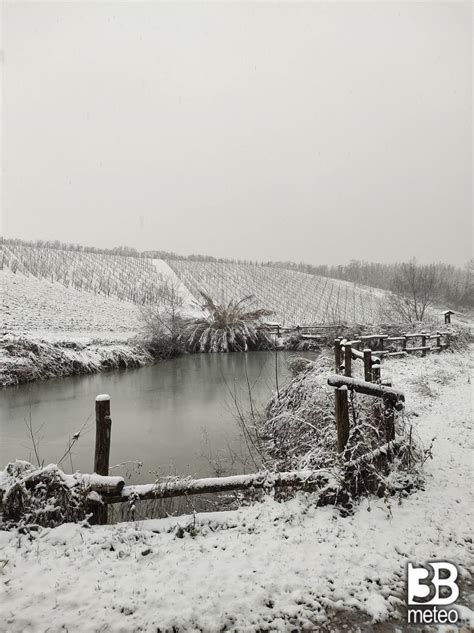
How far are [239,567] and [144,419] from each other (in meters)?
7.04

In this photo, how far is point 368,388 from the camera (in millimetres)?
4324

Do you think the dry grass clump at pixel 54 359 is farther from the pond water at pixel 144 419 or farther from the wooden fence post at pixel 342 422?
the wooden fence post at pixel 342 422

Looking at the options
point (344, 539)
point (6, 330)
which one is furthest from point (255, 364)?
point (344, 539)

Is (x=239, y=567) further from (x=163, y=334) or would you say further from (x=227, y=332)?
(x=227, y=332)

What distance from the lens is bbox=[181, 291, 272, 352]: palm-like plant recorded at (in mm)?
21250

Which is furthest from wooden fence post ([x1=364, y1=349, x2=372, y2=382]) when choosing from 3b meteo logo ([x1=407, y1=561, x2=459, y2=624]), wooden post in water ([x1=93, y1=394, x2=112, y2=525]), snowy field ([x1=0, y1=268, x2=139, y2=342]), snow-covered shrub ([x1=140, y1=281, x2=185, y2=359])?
snow-covered shrub ([x1=140, y1=281, x2=185, y2=359])

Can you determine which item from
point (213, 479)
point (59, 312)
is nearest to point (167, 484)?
point (213, 479)

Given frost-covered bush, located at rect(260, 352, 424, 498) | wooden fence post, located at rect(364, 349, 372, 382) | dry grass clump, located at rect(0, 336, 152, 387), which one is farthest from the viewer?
dry grass clump, located at rect(0, 336, 152, 387)

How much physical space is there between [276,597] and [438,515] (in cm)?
207

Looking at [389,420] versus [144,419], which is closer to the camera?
[389,420]

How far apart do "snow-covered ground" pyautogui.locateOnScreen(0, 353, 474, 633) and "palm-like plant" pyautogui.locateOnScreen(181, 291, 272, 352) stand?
17371 millimetres

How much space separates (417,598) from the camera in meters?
2.74

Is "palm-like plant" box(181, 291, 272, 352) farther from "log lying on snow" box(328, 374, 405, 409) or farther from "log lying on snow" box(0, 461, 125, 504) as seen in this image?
"log lying on snow" box(0, 461, 125, 504)

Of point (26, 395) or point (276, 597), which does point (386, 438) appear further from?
point (26, 395)
